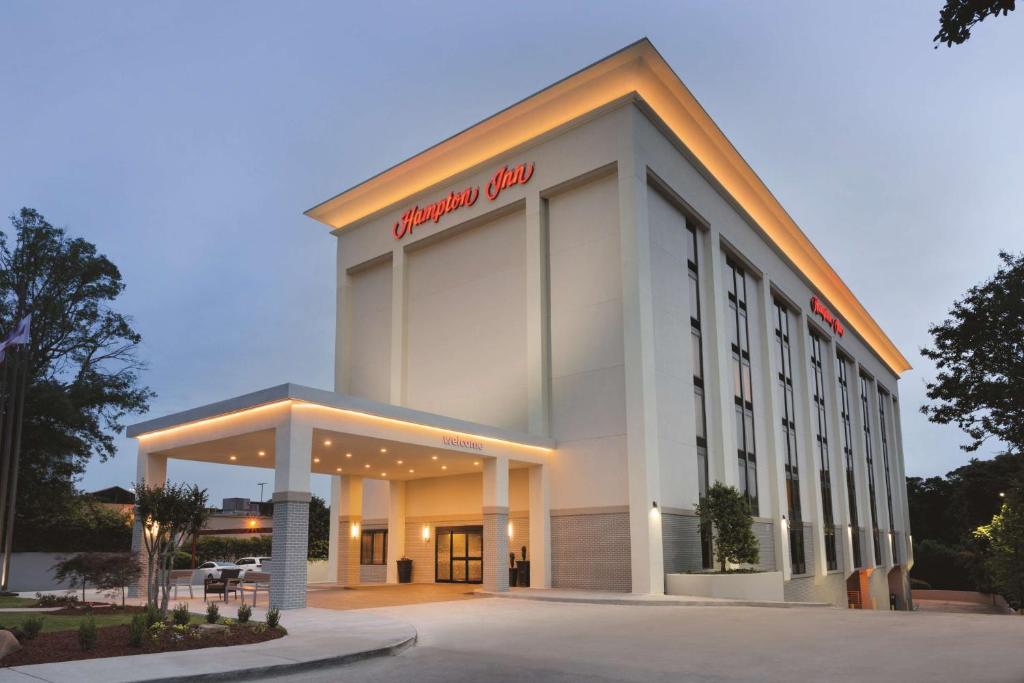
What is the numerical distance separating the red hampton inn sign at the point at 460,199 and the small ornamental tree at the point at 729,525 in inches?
510

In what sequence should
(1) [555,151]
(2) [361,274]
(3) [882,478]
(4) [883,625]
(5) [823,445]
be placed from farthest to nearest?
1. (3) [882,478]
2. (5) [823,445]
3. (2) [361,274]
4. (1) [555,151]
5. (4) [883,625]

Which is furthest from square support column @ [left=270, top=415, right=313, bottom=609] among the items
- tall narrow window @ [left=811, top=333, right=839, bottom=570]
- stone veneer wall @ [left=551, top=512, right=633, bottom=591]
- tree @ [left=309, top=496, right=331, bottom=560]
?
tree @ [left=309, top=496, right=331, bottom=560]

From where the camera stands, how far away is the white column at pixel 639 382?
78.9 feet

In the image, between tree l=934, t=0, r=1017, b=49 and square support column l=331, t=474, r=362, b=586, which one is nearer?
tree l=934, t=0, r=1017, b=49

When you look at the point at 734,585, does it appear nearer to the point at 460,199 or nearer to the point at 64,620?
the point at 64,620

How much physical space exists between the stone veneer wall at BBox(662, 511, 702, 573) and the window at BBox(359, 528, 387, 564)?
12.1 m

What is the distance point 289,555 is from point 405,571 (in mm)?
12952

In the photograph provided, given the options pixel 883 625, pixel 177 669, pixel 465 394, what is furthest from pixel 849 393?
pixel 177 669

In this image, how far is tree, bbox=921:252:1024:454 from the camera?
33.6 meters

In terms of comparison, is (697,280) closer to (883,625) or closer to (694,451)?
(694,451)

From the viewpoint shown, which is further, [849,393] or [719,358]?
[849,393]

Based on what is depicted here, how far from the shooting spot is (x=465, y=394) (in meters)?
30.1

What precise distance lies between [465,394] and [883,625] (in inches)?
700

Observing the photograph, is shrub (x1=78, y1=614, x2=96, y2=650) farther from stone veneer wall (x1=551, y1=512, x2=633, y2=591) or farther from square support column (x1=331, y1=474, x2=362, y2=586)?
square support column (x1=331, y1=474, x2=362, y2=586)
